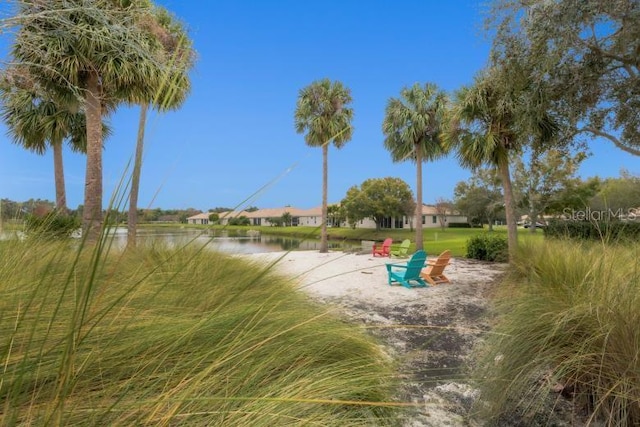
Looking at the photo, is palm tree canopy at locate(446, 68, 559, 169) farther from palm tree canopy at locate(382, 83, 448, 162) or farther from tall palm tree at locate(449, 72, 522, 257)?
palm tree canopy at locate(382, 83, 448, 162)

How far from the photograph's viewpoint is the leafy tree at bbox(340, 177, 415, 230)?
47938mm

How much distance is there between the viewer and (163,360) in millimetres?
1462

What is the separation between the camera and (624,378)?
2266 millimetres

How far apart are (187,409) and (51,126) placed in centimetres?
1826

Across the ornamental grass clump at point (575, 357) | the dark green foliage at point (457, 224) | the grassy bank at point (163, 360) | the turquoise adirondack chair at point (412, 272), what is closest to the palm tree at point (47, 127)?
the turquoise adirondack chair at point (412, 272)

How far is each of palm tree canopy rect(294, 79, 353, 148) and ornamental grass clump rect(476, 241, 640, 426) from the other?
61.7 feet

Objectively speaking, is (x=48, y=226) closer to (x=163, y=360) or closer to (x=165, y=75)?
(x=163, y=360)

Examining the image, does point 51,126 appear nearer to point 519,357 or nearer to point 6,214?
point 6,214

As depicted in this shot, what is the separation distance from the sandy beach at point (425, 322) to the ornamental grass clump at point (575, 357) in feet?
0.95

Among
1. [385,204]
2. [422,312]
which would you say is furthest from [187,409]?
[385,204]

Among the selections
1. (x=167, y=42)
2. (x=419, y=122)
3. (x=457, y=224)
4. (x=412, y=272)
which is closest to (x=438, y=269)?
(x=412, y=272)

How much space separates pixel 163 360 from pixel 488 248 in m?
15.3

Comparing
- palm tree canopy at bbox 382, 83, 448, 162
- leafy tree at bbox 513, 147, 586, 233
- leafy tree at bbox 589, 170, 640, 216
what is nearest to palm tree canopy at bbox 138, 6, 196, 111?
palm tree canopy at bbox 382, 83, 448, 162

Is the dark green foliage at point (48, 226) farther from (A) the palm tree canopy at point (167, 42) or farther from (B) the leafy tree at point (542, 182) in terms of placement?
(B) the leafy tree at point (542, 182)
